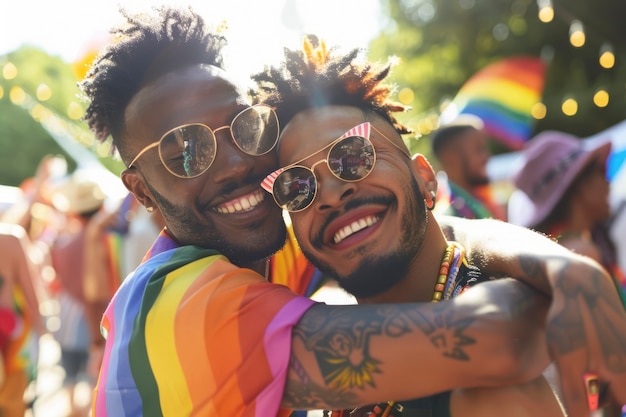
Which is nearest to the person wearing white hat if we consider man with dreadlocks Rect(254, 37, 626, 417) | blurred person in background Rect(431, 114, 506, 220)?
blurred person in background Rect(431, 114, 506, 220)

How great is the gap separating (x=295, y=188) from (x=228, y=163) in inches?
12.3

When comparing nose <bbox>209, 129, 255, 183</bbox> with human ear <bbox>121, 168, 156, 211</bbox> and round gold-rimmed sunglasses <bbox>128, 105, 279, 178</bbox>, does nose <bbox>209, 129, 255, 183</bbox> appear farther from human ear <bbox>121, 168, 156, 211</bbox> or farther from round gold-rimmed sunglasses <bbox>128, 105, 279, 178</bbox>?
human ear <bbox>121, 168, 156, 211</bbox>

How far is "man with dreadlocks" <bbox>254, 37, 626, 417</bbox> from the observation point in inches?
67.7

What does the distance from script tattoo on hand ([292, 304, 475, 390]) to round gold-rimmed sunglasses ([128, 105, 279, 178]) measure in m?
0.79

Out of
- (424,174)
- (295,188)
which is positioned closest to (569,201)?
(424,174)

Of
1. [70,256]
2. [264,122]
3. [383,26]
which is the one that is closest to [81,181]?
[70,256]

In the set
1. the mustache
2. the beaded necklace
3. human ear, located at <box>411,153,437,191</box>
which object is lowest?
the beaded necklace

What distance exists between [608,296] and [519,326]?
0.79 ft

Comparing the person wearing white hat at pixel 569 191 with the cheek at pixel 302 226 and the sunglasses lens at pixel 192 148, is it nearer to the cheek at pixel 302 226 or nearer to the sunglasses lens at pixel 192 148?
the cheek at pixel 302 226

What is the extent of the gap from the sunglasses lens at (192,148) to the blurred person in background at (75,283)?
14.6 ft

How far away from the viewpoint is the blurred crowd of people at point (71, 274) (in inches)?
199

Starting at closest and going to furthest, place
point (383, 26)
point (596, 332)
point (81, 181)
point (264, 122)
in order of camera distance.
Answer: point (596, 332), point (264, 122), point (81, 181), point (383, 26)

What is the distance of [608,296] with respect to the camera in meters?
1.43

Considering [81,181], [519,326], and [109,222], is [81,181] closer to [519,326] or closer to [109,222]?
[109,222]
